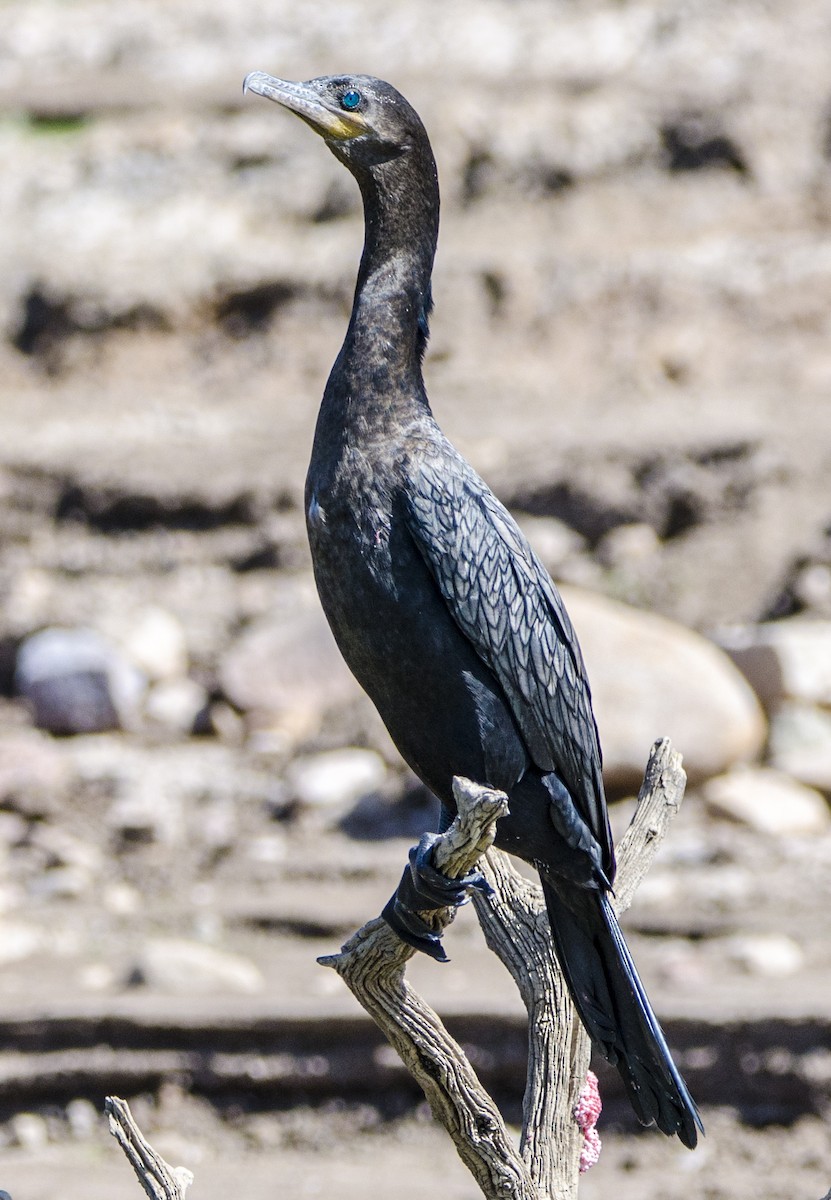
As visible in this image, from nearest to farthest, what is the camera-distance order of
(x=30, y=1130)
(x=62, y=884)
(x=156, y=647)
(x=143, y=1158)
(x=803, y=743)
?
(x=143, y=1158)
(x=30, y=1130)
(x=62, y=884)
(x=803, y=743)
(x=156, y=647)

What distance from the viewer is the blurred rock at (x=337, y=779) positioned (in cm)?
745

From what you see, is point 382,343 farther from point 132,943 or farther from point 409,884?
point 132,943

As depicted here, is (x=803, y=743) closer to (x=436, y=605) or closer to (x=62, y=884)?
(x=62, y=884)

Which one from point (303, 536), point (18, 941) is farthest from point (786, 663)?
point (18, 941)

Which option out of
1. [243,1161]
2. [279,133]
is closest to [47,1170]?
[243,1161]

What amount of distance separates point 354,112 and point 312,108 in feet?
0.25

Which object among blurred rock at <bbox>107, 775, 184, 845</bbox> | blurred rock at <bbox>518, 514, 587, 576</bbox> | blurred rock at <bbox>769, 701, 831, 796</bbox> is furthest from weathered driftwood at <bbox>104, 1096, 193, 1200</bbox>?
blurred rock at <bbox>518, 514, 587, 576</bbox>

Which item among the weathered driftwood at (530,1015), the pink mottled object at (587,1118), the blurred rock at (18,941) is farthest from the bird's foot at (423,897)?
the blurred rock at (18,941)

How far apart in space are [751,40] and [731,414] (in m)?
3.10

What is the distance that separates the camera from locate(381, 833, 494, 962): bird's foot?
8.07ft

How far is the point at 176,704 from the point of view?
835cm

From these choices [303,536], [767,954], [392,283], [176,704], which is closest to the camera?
[392,283]

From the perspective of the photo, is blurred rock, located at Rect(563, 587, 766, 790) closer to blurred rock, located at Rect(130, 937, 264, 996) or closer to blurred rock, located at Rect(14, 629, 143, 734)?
blurred rock, located at Rect(130, 937, 264, 996)

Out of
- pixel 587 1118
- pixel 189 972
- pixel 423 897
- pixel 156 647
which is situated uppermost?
pixel 423 897
